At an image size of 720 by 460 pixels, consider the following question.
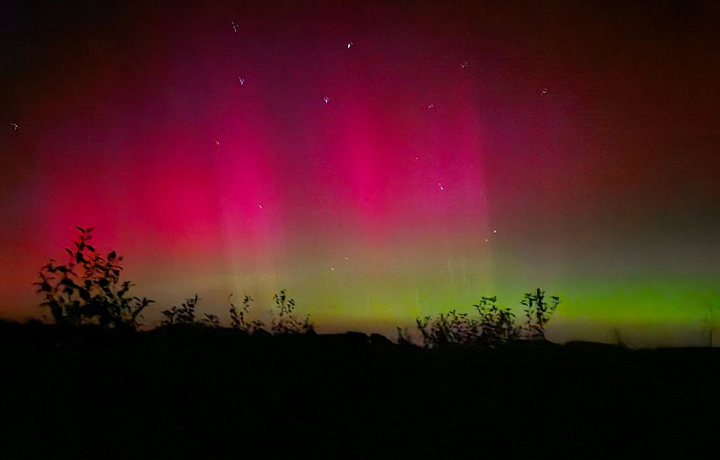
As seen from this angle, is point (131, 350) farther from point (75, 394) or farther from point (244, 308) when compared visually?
point (244, 308)

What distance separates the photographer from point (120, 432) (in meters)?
5.22

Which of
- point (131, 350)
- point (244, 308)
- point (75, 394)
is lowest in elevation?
point (75, 394)

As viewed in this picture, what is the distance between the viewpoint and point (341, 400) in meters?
6.10

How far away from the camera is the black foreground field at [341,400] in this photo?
520cm

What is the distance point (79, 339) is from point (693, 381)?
7098 millimetres

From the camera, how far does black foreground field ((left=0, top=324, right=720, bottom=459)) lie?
5195mm

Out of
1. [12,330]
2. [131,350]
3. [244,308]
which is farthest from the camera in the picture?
[244,308]

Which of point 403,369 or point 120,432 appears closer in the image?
point 120,432

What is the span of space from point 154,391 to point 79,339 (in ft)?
6.54

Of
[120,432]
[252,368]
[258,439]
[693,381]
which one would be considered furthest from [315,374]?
[693,381]

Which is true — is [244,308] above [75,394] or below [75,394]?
above

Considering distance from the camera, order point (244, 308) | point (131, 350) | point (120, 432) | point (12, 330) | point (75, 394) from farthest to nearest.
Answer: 1. point (244, 308)
2. point (12, 330)
3. point (131, 350)
4. point (75, 394)
5. point (120, 432)

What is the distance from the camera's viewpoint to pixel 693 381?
259 inches

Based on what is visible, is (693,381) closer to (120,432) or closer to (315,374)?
(315,374)
